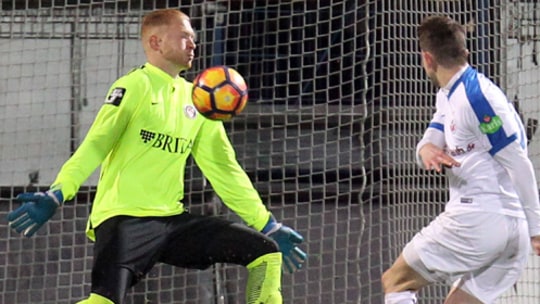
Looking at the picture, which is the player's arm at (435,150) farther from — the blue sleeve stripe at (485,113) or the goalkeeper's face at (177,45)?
the goalkeeper's face at (177,45)

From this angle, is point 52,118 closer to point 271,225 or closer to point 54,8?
point 54,8

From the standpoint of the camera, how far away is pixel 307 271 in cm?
770

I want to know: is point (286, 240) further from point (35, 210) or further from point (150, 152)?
point (35, 210)

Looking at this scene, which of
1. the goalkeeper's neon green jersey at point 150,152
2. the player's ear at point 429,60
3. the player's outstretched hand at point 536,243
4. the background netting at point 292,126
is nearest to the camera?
the player's outstretched hand at point 536,243

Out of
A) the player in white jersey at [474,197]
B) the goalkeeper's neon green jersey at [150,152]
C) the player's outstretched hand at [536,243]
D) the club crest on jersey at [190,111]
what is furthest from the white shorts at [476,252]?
the club crest on jersey at [190,111]

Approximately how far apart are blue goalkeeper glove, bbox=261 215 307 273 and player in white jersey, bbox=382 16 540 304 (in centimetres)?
73

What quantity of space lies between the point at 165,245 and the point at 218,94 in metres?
0.73

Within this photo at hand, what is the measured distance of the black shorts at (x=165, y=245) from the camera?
4.89m

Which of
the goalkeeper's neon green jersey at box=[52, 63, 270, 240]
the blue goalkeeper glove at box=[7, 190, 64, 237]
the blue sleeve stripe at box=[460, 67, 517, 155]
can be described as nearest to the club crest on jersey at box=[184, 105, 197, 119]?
the goalkeeper's neon green jersey at box=[52, 63, 270, 240]

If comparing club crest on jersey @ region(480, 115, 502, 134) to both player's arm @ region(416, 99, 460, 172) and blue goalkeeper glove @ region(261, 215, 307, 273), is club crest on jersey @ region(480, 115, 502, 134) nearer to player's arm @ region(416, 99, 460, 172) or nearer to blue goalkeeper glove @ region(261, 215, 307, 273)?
player's arm @ region(416, 99, 460, 172)

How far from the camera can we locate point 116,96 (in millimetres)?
5023

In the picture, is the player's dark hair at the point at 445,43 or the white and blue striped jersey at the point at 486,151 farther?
the player's dark hair at the point at 445,43

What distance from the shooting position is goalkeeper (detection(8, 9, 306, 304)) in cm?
486

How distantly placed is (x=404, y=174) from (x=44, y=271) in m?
2.57
